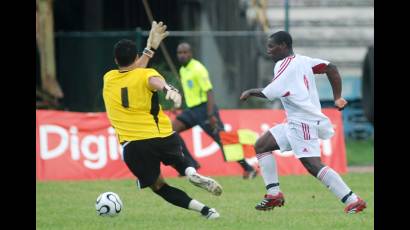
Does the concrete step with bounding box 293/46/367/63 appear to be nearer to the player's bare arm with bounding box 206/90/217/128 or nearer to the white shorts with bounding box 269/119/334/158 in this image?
the player's bare arm with bounding box 206/90/217/128

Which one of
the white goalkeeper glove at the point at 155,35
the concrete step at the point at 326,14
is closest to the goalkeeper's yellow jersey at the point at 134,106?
the white goalkeeper glove at the point at 155,35

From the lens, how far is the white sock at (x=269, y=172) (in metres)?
12.1

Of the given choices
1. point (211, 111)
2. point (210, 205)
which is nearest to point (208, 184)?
point (210, 205)

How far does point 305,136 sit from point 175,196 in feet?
5.31

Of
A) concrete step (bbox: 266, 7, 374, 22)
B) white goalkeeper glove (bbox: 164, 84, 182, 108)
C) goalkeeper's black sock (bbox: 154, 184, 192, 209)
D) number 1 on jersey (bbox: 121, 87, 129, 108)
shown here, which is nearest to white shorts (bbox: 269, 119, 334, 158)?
goalkeeper's black sock (bbox: 154, 184, 192, 209)

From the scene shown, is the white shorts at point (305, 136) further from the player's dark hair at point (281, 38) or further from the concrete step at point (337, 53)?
the concrete step at point (337, 53)

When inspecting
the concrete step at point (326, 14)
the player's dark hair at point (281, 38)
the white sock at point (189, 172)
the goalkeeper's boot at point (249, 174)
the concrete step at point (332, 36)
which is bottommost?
the goalkeeper's boot at point (249, 174)

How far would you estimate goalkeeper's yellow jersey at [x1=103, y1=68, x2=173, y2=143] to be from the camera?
436 inches

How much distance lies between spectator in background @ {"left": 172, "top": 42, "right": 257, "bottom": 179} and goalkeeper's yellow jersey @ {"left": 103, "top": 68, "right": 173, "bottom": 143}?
21.1 feet

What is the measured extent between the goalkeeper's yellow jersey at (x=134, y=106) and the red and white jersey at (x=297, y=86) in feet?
4.11

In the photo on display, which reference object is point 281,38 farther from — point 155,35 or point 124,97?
point 124,97

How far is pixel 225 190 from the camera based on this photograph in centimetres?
1557
